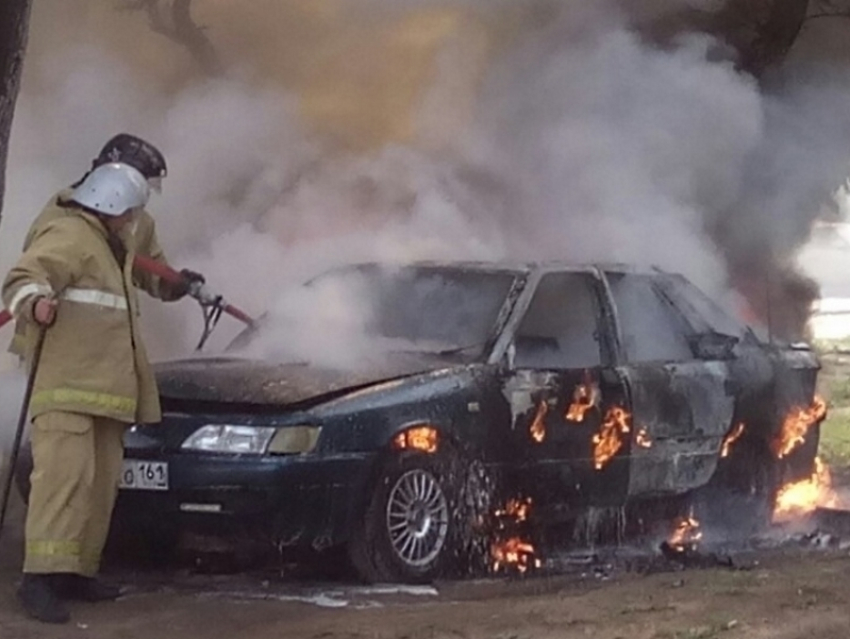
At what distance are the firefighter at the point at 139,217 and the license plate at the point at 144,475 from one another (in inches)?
25.8

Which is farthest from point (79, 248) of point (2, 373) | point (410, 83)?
point (410, 83)

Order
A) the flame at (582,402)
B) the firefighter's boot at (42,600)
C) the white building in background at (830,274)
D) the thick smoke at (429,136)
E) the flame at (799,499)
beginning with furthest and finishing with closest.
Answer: the white building in background at (830,274)
the thick smoke at (429,136)
the flame at (799,499)
the flame at (582,402)
the firefighter's boot at (42,600)

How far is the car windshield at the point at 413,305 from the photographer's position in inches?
329

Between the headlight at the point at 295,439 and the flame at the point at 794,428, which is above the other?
the flame at the point at 794,428

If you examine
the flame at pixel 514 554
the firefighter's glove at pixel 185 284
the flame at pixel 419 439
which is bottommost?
the flame at pixel 514 554

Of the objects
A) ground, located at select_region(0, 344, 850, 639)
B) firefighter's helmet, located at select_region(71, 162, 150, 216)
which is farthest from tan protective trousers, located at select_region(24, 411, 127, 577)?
firefighter's helmet, located at select_region(71, 162, 150, 216)

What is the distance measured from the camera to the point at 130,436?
7.55 m

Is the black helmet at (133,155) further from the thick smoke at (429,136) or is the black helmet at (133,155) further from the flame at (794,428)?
the flame at (794,428)

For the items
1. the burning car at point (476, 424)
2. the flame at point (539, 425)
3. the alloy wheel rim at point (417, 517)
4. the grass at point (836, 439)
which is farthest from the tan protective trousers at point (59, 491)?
the grass at point (836, 439)

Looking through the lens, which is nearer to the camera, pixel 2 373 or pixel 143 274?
pixel 143 274

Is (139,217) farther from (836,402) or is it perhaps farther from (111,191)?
(836,402)

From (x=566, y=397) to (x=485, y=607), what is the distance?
58.4 inches

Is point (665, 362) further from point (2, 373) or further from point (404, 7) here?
point (404, 7)

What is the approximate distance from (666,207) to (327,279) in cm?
270
